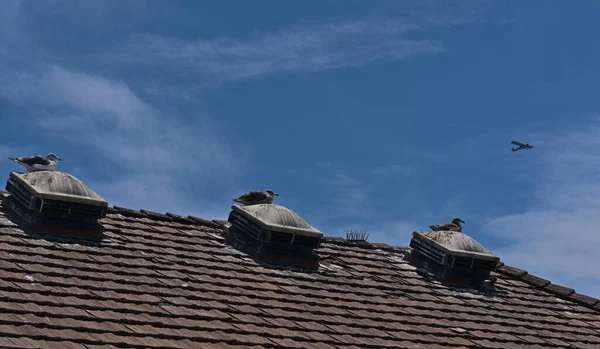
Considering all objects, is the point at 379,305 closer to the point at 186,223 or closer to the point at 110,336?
the point at 186,223

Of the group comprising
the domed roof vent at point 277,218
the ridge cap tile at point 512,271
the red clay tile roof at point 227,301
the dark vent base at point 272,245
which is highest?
the ridge cap tile at point 512,271

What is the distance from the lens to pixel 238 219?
11672mm

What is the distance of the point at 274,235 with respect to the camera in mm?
11242

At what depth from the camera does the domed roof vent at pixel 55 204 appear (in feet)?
32.7

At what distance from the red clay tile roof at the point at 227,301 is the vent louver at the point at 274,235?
0.21 metres

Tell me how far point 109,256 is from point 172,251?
965mm

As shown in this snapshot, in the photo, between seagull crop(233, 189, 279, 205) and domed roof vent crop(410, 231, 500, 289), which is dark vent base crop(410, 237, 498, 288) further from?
seagull crop(233, 189, 279, 205)

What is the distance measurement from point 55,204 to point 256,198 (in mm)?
2842

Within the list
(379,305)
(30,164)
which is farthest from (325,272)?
(30,164)

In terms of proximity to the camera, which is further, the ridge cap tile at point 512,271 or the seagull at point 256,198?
the ridge cap tile at point 512,271

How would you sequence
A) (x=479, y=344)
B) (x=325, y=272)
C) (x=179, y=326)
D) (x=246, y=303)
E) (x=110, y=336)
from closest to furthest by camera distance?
(x=110, y=336) < (x=179, y=326) < (x=246, y=303) < (x=479, y=344) < (x=325, y=272)

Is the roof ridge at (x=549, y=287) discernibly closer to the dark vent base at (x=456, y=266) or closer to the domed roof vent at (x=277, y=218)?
the dark vent base at (x=456, y=266)

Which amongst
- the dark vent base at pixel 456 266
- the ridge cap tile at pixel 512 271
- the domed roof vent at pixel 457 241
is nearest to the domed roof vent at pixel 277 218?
the dark vent base at pixel 456 266

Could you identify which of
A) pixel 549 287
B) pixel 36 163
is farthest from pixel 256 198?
pixel 549 287
